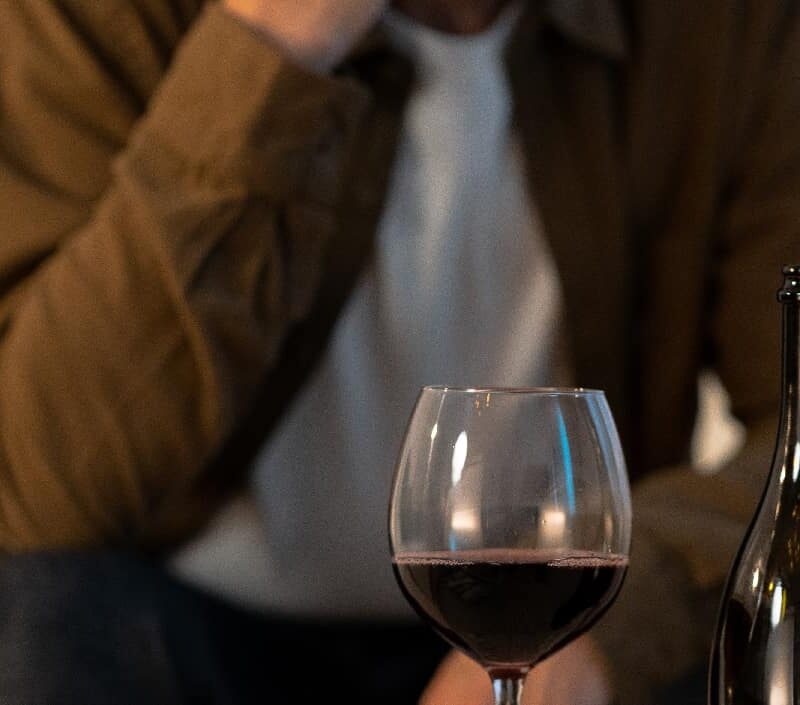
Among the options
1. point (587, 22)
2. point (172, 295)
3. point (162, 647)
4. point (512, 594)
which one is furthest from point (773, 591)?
point (587, 22)

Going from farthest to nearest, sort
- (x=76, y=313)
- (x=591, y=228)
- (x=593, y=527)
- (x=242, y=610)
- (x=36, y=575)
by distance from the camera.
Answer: (x=591, y=228), (x=242, y=610), (x=76, y=313), (x=36, y=575), (x=593, y=527)

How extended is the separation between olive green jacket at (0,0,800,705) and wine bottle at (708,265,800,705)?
234mm

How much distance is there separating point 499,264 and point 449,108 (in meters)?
0.17

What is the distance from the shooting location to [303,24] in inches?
44.3

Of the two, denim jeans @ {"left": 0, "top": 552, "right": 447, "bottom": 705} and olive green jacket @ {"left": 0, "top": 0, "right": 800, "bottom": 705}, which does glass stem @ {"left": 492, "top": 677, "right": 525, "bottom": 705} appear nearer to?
olive green jacket @ {"left": 0, "top": 0, "right": 800, "bottom": 705}

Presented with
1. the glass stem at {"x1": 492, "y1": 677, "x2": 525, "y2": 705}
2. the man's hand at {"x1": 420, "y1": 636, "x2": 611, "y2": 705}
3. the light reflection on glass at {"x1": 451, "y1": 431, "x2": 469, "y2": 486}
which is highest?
the light reflection on glass at {"x1": 451, "y1": 431, "x2": 469, "y2": 486}

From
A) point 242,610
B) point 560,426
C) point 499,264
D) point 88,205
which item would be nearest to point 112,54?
point 88,205

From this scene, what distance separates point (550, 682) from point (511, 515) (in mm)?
186

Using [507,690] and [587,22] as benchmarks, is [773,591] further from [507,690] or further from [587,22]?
[587,22]

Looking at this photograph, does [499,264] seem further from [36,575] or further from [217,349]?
[36,575]

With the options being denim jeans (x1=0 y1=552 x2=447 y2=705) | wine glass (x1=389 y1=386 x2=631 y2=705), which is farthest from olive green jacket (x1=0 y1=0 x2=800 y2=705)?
wine glass (x1=389 y1=386 x2=631 y2=705)

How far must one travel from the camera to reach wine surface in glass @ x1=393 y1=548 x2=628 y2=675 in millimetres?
585

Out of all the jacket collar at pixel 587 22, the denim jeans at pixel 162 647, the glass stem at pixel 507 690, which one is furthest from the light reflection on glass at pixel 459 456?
the jacket collar at pixel 587 22

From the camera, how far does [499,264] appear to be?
1.35 meters
